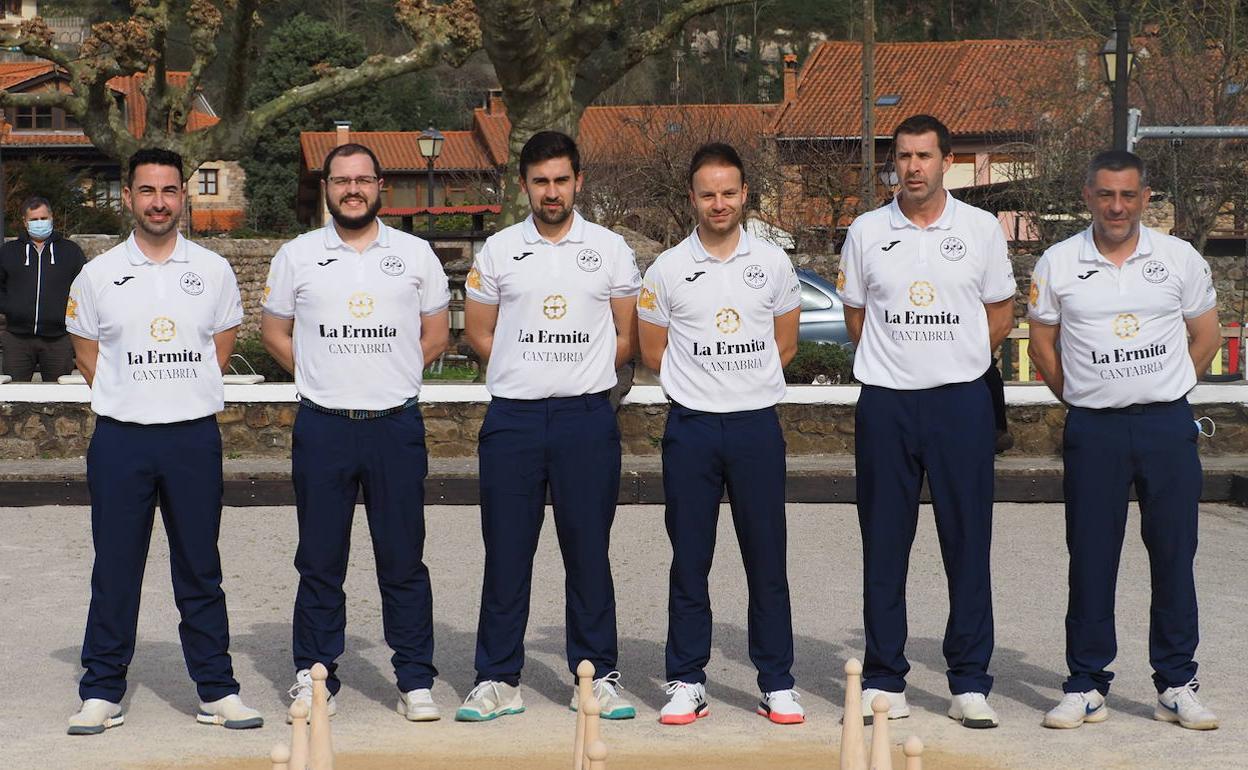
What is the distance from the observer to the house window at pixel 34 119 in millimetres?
66000

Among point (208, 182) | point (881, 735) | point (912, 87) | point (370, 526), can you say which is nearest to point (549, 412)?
point (370, 526)

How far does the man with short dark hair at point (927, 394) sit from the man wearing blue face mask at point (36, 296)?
30.5 feet

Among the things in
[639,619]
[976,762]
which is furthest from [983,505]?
[639,619]

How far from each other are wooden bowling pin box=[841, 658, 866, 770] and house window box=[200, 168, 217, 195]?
7544 centimetres

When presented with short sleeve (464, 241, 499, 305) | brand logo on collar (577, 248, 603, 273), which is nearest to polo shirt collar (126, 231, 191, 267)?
short sleeve (464, 241, 499, 305)

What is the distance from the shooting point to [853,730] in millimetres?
4578

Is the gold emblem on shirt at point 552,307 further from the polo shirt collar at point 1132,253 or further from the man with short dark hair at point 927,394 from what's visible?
the polo shirt collar at point 1132,253

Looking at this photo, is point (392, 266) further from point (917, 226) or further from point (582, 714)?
point (582, 714)

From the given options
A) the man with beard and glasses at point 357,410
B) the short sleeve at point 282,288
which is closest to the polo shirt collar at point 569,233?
the man with beard and glasses at point 357,410

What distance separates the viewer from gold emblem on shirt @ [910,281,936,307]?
6.36m

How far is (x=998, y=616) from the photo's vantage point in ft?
26.8

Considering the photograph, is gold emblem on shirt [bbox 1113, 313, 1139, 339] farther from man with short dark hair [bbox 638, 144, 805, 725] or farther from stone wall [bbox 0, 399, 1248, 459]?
stone wall [bbox 0, 399, 1248, 459]

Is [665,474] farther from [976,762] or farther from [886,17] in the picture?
[886,17]

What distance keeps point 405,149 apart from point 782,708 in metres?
59.0
